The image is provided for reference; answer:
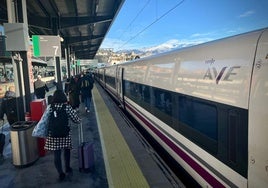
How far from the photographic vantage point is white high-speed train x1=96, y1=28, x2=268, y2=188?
286cm

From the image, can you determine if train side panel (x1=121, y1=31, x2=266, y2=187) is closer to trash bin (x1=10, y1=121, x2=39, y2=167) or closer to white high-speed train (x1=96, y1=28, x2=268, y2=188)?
white high-speed train (x1=96, y1=28, x2=268, y2=188)

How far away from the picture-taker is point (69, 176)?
5.28 meters

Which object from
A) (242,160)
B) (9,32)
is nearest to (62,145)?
(242,160)

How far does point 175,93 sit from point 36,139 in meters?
3.16

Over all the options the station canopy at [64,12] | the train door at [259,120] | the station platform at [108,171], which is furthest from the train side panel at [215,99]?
the station canopy at [64,12]

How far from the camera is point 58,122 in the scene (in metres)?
4.89

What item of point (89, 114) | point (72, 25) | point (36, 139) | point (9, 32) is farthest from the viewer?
point (72, 25)

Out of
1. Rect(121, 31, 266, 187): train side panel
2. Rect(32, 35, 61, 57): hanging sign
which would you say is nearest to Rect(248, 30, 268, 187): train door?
Rect(121, 31, 266, 187): train side panel

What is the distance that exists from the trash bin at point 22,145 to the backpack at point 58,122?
1.07 meters

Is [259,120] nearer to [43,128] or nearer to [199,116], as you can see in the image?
[199,116]

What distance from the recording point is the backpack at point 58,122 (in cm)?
489

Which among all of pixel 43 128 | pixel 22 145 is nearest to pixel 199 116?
pixel 43 128

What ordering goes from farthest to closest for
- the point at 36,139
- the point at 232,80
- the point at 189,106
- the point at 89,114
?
the point at 89,114
the point at 36,139
the point at 189,106
the point at 232,80

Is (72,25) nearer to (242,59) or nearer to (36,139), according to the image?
(36,139)
